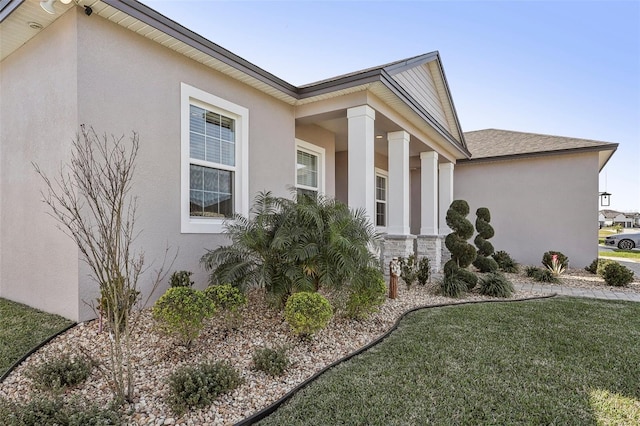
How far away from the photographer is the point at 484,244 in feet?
30.7

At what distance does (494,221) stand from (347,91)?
28.0ft

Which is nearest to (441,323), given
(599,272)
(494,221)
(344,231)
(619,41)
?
(344,231)

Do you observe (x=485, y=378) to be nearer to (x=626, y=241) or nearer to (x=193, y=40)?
(x=193, y=40)

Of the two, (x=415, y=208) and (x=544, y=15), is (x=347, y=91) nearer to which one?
(x=544, y=15)

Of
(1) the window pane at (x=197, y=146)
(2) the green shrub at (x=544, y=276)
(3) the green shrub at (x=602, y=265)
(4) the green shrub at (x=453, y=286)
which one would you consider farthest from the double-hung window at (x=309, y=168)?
(3) the green shrub at (x=602, y=265)

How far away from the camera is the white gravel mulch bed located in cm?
263

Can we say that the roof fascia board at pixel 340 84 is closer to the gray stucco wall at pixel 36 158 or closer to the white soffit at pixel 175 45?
the white soffit at pixel 175 45

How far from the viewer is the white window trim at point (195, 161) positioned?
16.9 ft

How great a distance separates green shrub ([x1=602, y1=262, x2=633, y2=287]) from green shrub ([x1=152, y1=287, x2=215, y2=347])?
9.32m

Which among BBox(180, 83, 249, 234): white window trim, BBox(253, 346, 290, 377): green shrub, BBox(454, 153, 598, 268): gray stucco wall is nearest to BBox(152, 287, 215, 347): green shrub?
BBox(253, 346, 290, 377): green shrub

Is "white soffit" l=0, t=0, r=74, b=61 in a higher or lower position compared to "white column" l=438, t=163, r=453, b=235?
higher

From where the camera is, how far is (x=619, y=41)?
986 centimetres

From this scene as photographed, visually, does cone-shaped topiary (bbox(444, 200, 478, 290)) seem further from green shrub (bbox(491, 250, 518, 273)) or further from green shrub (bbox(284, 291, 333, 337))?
green shrub (bbox(284, 291, 333, 337))

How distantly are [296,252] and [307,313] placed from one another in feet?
2.59
